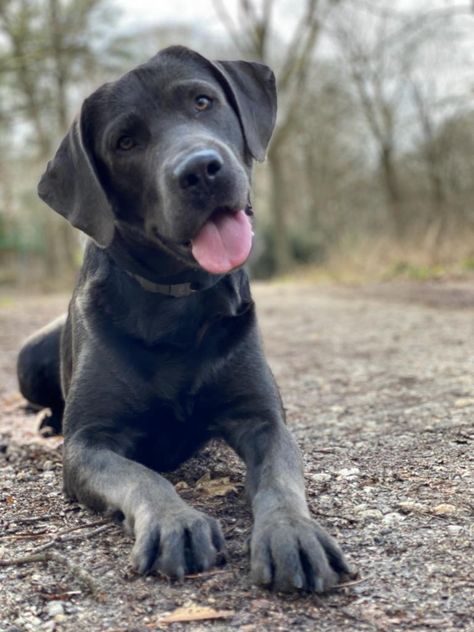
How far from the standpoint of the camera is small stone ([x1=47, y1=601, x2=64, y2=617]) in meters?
2.10

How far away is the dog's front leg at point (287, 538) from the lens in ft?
6.81

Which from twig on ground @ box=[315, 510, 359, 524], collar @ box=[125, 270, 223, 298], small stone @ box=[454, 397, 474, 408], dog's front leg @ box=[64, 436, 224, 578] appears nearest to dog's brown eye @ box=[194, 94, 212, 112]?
collar @ box=[125, 270, 223, 298]

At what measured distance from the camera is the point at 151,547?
7.41 ft

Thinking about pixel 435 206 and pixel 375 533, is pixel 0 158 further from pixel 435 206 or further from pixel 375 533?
pixel 375 533

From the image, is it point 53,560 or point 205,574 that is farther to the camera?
point 53,560

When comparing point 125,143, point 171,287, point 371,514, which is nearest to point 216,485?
point 371,514

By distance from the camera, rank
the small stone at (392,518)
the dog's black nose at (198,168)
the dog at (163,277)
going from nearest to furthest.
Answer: the small stone at (392,518), the dog's black nose at (198,168), the dog at (163,277)

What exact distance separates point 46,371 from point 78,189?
157 cm

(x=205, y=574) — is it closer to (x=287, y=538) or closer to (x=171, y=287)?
(x=287, y=538)

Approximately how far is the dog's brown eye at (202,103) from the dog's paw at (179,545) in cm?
163

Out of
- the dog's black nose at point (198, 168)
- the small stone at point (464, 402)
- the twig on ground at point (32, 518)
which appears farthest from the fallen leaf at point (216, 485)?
the small stone at point (464, 402)

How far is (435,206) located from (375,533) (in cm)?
2333

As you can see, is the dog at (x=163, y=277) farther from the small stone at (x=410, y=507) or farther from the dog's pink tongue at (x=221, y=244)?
the small stone at (x=410, y=507)

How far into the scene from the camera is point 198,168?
2.78 m
